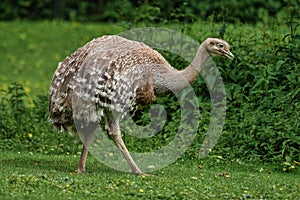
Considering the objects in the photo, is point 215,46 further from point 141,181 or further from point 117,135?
point 141,181

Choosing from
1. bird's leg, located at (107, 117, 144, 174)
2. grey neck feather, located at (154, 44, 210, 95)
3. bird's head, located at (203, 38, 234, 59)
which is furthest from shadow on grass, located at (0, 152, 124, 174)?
bird's head, located at (203, 38, 234, 59)

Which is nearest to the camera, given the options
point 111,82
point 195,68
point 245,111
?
point 111,82

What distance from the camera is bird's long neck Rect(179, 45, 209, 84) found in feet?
29.4

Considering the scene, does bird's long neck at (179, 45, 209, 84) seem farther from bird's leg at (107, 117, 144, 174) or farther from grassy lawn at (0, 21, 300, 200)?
grassy lawn at (0, 21, 300, 200)

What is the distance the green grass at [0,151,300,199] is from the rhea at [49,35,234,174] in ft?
1.56

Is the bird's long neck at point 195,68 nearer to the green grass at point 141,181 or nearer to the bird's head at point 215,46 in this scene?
the bird's head at point 215,46

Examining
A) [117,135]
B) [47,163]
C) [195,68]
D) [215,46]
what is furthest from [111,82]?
[47,163]

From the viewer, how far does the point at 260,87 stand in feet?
35.5

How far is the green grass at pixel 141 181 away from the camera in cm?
712

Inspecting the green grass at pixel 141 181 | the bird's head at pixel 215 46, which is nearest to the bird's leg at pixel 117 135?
the green grass at pixel 141 181

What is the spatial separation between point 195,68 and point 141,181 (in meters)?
1.77

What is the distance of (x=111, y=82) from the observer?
837cm

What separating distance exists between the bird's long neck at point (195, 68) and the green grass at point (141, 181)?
1103mm

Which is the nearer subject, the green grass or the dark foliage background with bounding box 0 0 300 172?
the green grass
